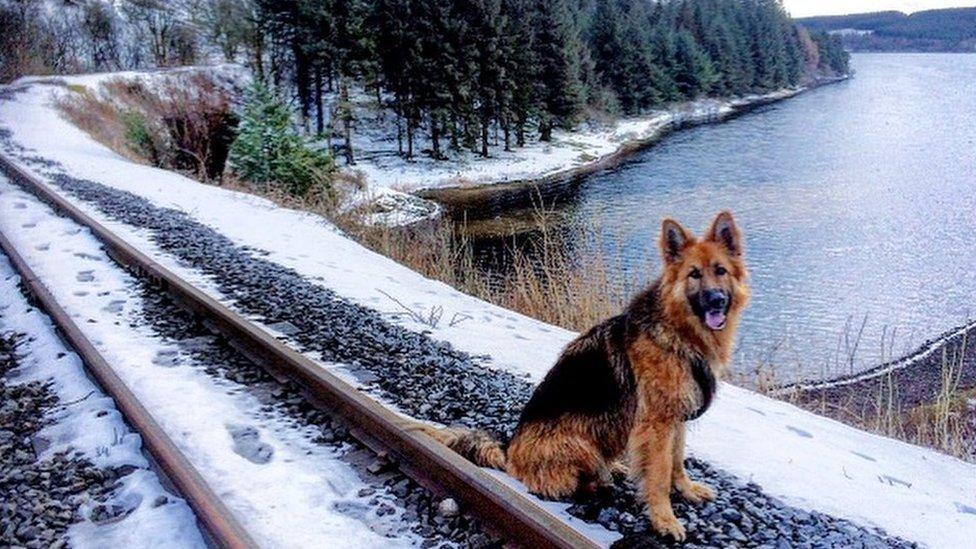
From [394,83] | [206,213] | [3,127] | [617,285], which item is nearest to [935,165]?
[394,83]

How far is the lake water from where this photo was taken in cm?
1708

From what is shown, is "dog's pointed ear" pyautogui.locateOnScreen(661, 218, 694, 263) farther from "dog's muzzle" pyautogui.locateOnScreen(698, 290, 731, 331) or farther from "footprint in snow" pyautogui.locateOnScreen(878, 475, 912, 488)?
"footprint in snow" pyautogui.locateOnScreen(878, 475, 912, 488)

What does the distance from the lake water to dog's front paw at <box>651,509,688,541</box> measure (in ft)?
22.5

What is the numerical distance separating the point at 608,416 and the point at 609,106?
2302 inches

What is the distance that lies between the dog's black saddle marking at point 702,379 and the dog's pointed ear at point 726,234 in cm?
54

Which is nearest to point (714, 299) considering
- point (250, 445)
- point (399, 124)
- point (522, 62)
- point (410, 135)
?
point (250, 445)

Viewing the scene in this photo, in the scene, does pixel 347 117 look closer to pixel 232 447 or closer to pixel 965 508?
pixel 232 447

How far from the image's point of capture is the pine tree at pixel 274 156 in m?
18.5

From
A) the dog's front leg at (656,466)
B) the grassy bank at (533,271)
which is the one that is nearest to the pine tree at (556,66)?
the grassy bank at (533,271)

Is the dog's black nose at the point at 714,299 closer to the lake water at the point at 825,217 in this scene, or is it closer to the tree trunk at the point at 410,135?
the lake water at the point at 825,217

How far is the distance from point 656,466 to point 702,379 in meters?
0.45

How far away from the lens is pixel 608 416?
3.58 metres

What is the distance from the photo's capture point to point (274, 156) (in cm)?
1866

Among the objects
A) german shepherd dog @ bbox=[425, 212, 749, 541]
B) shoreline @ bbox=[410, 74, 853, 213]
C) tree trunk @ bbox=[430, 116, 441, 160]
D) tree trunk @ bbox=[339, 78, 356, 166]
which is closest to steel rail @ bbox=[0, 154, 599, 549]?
german shepherd dog @ bbox=[425, 212, 749, 541]
